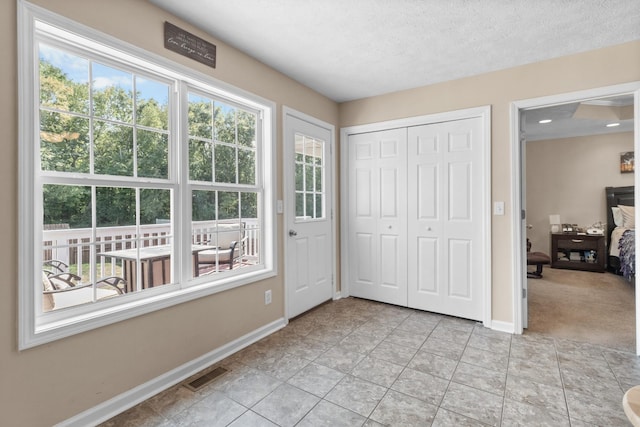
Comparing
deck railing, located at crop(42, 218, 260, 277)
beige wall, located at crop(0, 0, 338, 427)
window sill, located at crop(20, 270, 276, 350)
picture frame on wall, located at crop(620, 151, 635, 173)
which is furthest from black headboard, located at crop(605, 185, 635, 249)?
deck railing, located at crop(42, 218, 260, 277)

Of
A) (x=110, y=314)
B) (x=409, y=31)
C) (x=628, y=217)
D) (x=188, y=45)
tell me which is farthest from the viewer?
(x=628, y=217)

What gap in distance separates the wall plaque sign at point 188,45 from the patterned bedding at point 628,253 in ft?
16.7

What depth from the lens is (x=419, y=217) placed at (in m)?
3.38

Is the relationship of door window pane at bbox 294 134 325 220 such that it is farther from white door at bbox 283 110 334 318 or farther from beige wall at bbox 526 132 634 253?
beige wall at bbox 526 132 634 253

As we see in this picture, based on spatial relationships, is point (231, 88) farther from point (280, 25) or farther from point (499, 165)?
point (499, 165)

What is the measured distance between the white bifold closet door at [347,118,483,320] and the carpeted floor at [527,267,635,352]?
76 centimetres

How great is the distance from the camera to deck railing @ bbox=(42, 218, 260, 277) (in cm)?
164

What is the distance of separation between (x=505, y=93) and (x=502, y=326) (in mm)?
2177

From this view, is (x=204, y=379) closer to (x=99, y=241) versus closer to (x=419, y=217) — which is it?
(x=99, y=241)

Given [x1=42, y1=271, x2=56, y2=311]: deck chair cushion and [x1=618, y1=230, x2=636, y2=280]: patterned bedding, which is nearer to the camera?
[x1=42, y1=271, x2=56, y2=311]: deck chair cushion

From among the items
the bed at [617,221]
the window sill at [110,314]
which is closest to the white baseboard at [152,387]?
the window sill at [110,314]

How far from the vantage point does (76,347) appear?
5.33 ft

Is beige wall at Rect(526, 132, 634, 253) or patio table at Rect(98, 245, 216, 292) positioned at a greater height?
beige wall at Rect(526, 132, 634, 253)

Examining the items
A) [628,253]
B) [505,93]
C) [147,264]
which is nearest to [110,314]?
[147,264]
